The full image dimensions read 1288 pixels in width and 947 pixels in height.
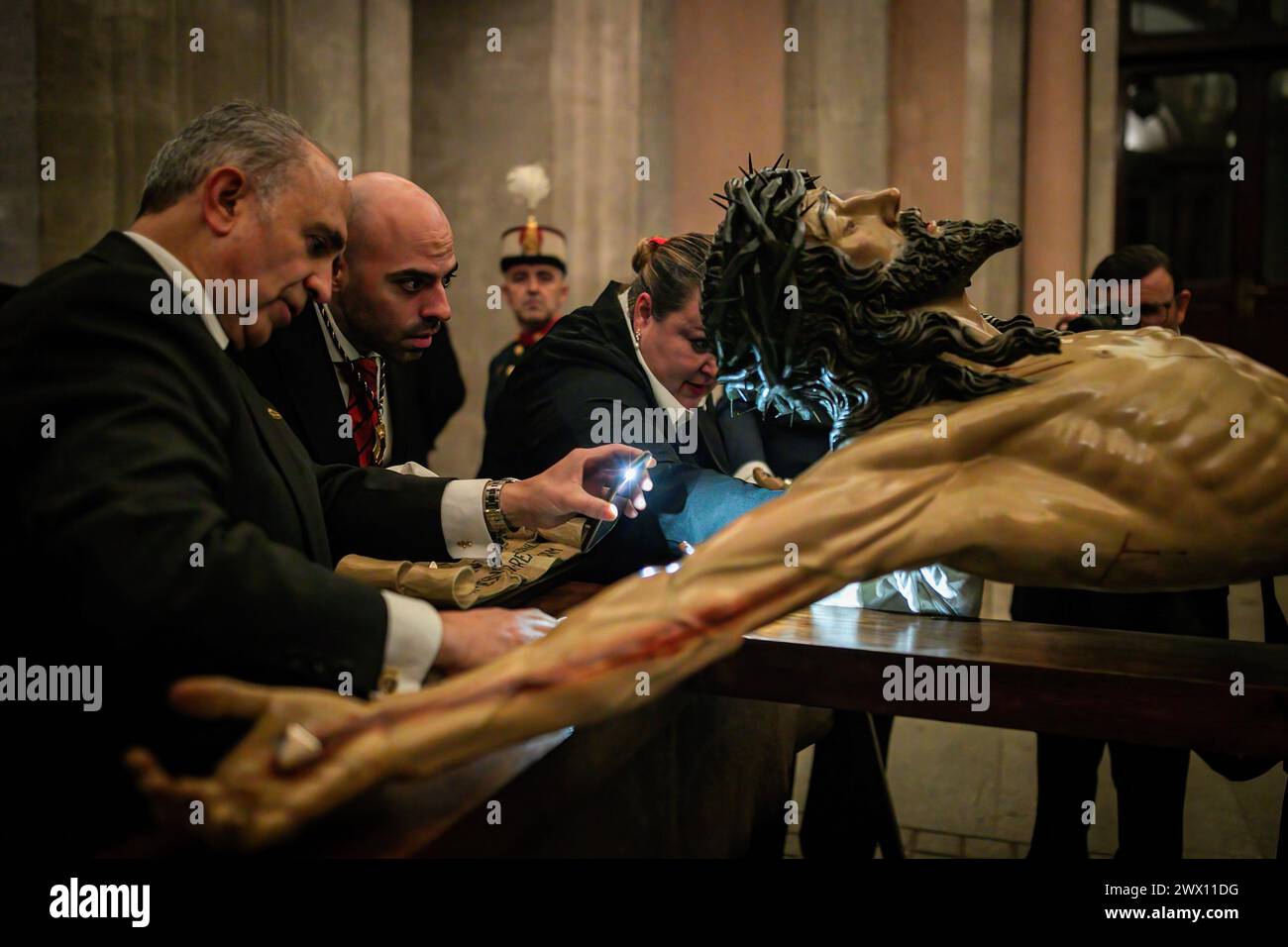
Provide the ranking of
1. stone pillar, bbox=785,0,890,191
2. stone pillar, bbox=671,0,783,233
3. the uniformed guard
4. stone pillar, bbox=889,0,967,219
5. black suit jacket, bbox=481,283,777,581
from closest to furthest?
black suit jacket, bbox=481,283,777,581 → the uniformed guard → stone pillar, bbox=785,0,890,191 → stone pillar, bbox=889,0,967,219 → stone pillar, bbox=671,0,783,233

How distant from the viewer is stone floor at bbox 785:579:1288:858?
3.16 meters

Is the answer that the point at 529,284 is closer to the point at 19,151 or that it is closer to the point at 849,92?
the point at 19,151

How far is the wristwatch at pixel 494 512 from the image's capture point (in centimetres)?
199

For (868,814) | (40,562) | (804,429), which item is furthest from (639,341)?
(40,562)

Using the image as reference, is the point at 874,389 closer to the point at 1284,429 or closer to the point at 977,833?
the point at 1284,429

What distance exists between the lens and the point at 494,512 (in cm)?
200

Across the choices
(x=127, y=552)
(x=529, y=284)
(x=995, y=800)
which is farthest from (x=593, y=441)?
(x=529, y=284)

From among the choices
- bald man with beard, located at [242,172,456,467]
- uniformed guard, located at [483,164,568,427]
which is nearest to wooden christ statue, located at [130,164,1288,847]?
bald man with beard, located at [242,172,456,467]

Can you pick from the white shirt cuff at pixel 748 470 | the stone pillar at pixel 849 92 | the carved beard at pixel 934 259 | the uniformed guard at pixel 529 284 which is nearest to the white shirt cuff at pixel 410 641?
the carved beard at pixel 934 259

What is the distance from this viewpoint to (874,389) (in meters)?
1.60

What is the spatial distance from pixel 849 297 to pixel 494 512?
31.3 inches

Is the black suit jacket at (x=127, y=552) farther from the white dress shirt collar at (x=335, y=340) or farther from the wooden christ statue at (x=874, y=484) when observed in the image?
the white dress shirt collar at (x=335, y=340)

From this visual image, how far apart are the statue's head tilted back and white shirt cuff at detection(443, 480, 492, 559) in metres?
0.62

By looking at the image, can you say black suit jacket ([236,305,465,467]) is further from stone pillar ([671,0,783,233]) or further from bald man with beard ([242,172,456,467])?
stone pillar ([671,0,783,233])
